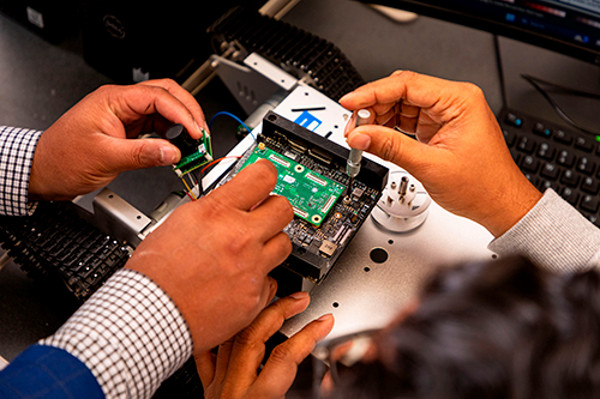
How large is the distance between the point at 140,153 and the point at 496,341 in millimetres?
716

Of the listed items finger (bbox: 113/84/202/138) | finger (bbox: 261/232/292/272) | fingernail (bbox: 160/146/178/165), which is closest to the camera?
finger (bbox: 261/232/292/272)

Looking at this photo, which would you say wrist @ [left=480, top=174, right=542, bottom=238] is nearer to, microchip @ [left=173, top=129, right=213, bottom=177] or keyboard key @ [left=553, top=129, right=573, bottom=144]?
keyboard key @ [left=553, top=129, right=573, bottom=144]

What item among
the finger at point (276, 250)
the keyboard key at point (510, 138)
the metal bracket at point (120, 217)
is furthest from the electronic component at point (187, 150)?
the keyboard key at point (510, 138)

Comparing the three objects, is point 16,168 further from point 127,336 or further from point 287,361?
point 287,361

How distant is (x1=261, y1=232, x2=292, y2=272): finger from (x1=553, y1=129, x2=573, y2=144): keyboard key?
78 centimetres

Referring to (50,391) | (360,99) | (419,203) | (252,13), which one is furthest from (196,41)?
(50,391)

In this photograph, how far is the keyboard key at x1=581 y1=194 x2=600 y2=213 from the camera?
4.01ft

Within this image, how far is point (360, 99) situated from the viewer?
3.46ft

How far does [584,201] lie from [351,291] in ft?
2.10

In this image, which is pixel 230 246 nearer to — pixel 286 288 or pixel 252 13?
pixel 286 288

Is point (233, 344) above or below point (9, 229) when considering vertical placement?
below

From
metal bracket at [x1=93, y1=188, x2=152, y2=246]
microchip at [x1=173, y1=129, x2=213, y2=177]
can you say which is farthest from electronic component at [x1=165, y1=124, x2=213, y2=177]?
metal bracket at [x1=93, y1=188, x2=152, y2=246]

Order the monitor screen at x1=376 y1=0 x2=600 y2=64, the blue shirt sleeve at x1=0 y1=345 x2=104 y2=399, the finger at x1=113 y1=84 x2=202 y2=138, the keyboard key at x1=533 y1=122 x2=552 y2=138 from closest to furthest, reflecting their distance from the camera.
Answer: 1. the blue shirt sleeve at x1=0 y1=345 x2=104 y2=399
2. the finger at x1=113 y1=84 x2=202 y2=138
3. the monitor screen at x1=376 y1=0 x2=600 y2=64
4. the keyboard key at x1=533 y1=122 x2=552 y2=138

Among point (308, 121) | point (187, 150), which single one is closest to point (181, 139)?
point (187, 150)
